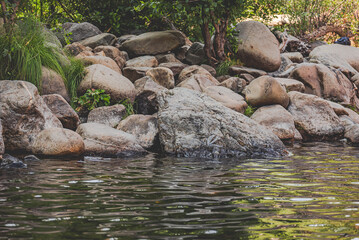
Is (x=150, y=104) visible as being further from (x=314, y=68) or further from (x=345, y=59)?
(x=345, y=59)

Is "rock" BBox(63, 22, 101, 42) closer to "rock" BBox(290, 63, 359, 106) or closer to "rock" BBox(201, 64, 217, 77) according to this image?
"rock" BBox(201, 64, 217, 77)

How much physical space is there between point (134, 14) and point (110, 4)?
90cm

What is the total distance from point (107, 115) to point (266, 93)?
3.83m

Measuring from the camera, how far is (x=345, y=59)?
15930 mm

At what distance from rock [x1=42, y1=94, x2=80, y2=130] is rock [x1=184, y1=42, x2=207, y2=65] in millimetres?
5726

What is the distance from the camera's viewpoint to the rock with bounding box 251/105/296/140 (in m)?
9.71

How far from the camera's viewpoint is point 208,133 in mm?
8031

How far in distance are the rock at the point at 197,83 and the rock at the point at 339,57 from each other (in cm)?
508

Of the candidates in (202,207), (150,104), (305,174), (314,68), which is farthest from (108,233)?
(314,68)

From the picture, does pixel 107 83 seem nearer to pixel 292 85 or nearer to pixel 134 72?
pixel 134 72

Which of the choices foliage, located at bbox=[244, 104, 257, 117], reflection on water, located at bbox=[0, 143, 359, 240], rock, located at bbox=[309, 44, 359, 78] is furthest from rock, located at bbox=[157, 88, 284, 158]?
rock, located at bbox=[309, 44, 359, 78]

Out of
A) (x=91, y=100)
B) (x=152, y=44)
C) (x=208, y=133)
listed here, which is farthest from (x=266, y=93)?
(x=152, y=44)

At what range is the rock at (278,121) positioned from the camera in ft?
31.9

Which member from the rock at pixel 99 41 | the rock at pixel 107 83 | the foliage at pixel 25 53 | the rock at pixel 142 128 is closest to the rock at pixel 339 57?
the rock at pixel 99 41
